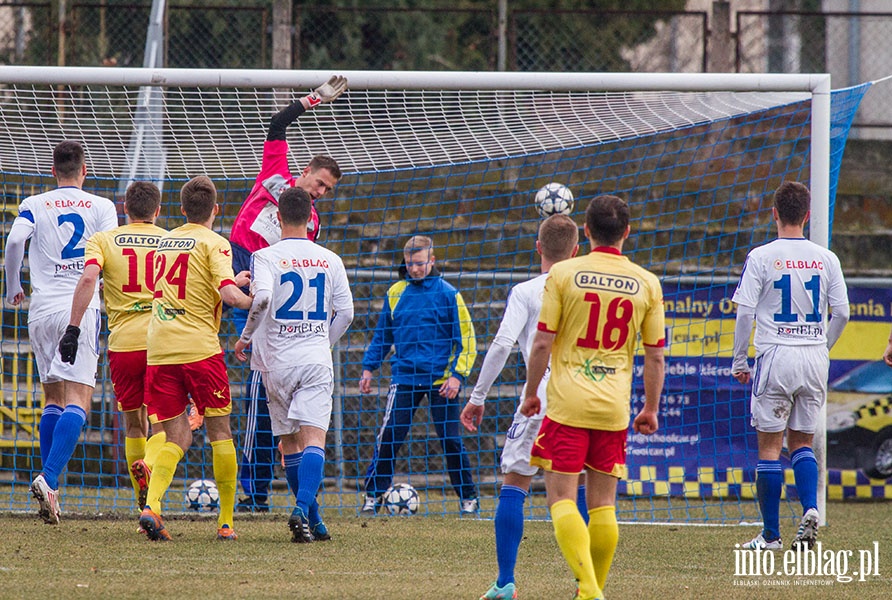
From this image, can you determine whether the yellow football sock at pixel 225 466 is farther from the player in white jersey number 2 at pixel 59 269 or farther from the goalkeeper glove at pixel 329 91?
the goalkeeper glove at pixel 329 91

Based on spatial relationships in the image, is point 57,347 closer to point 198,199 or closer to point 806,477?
point 198,199

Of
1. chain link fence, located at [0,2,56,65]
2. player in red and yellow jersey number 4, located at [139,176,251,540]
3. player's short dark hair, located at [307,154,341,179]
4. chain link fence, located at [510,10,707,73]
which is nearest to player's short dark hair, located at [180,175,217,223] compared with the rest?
player in red and yellow jersey number 4, located at [139,176,251,540]

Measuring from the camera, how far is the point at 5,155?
26.4 ft

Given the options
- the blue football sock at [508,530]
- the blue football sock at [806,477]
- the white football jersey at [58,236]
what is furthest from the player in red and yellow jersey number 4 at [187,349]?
the blue football sock at [806,477]

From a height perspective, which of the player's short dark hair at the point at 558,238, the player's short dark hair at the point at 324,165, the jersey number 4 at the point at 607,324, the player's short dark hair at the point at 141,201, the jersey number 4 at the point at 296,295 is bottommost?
the jersey number 4 at the point at 607,324

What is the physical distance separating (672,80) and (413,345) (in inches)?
108

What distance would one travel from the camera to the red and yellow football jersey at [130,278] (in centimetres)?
640

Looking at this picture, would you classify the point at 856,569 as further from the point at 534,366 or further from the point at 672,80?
the point at 672,80

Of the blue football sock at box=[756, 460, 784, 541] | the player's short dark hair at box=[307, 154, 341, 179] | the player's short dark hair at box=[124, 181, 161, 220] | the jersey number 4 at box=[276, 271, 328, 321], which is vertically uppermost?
the player's short dark hair at box=[307, 154, 341, 179]

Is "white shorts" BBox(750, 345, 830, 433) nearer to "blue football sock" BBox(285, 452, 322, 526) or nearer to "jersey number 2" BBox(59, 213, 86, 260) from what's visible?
"blue football sock" BBox(285, 452, 322, 526)

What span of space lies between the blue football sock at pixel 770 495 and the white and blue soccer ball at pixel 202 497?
11.8 feet

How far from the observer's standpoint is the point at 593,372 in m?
4.52

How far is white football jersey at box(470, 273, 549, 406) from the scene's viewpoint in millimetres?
5012

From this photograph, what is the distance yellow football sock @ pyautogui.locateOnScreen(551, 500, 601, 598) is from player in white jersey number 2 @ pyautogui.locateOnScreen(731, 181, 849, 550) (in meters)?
2.26
